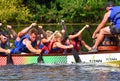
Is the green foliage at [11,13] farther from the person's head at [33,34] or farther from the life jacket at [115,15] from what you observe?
the life jacket at [115,15]

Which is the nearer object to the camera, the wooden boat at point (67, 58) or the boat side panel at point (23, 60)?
the wooden boat at point (67, 58)

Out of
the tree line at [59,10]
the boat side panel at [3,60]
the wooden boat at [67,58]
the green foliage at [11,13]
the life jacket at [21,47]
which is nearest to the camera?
the wooden boat at [67,58]

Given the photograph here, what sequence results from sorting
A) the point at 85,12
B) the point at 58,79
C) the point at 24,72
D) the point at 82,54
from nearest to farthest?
1. the point at 58,79
2. the point at 24,72
3. the point at 82,54
4. the point at 85,12

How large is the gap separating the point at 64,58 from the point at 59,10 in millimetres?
39654

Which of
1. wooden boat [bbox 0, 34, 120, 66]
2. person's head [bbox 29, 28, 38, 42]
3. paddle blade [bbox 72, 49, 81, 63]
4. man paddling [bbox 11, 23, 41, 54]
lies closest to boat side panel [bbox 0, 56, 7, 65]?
wooden boat [bbox 0, 34, 120, 66]

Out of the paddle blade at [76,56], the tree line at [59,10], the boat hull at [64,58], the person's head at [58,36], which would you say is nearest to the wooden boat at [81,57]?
the boat hull at [64,58]

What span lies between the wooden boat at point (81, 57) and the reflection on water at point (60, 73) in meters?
0.19

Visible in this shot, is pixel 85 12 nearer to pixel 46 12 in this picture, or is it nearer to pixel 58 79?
pixel 46 12

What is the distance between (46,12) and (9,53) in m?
38.7

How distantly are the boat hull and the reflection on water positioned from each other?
7.1 inches

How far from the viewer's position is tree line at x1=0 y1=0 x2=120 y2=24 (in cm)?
5280

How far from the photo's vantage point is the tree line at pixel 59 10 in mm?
52800

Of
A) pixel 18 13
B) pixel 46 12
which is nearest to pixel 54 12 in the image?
pixel 46 12

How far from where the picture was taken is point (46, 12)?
182 ft
